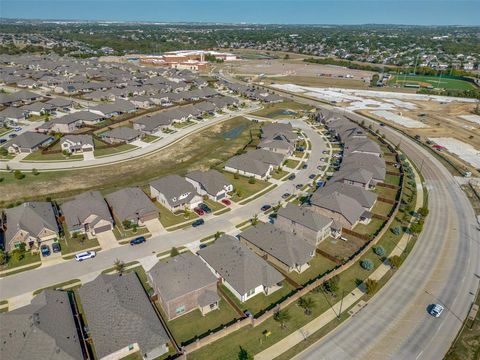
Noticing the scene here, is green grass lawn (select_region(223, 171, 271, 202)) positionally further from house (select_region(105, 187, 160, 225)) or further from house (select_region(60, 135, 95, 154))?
house (select_region(60, 135, 95, 154))

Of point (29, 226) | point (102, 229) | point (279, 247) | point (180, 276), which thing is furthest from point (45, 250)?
point (279, 247)

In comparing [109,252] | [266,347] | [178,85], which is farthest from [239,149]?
[178,85]

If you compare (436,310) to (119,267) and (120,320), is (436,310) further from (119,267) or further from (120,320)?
(119,267)

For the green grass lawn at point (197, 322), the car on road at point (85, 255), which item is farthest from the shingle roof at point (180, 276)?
the car on road at point (85, 255)

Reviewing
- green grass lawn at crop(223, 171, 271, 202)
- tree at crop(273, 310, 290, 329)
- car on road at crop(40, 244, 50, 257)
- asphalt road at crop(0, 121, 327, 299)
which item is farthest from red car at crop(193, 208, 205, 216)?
tree at crop(273, 310, 290, 329)

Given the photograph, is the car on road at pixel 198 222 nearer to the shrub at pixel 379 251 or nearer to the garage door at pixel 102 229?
the garage door at pixel 102 229

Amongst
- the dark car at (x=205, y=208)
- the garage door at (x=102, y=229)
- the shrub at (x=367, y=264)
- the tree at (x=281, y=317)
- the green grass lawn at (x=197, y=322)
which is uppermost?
the shrub at (x=367, y=264)

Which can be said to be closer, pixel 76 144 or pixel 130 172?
pixel 130 172
